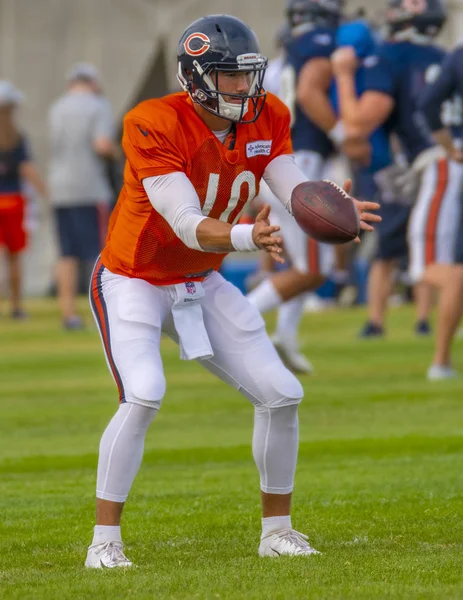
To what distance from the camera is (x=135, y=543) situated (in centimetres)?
459

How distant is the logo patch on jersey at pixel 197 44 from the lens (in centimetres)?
450

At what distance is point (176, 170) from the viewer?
440cm

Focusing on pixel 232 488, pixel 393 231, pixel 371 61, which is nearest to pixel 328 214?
pixel 232 488

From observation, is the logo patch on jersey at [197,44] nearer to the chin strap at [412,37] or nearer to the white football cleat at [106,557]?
the white football cleat at [106,557]

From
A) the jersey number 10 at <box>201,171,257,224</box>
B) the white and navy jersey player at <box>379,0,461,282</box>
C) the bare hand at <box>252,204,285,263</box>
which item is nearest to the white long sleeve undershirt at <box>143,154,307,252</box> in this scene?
the jersey number 10 at <box>201,171,257,224</box>

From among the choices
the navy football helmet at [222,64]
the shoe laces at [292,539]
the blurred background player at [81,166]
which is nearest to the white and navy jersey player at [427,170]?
the blurred background player at [81,166]

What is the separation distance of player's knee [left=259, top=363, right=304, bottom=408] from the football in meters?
0.48

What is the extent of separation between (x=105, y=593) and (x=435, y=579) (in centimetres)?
91

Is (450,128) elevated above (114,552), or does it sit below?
above

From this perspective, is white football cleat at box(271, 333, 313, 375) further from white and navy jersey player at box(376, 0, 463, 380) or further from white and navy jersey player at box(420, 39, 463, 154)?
white and navy jersey player at box(420, 39, 463, 154)

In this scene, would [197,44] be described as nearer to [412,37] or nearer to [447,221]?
[447,221]

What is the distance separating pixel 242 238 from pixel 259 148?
2.10ft

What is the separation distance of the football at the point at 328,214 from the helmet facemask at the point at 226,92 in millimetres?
370

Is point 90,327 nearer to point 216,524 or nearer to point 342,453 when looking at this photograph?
point 342,453
